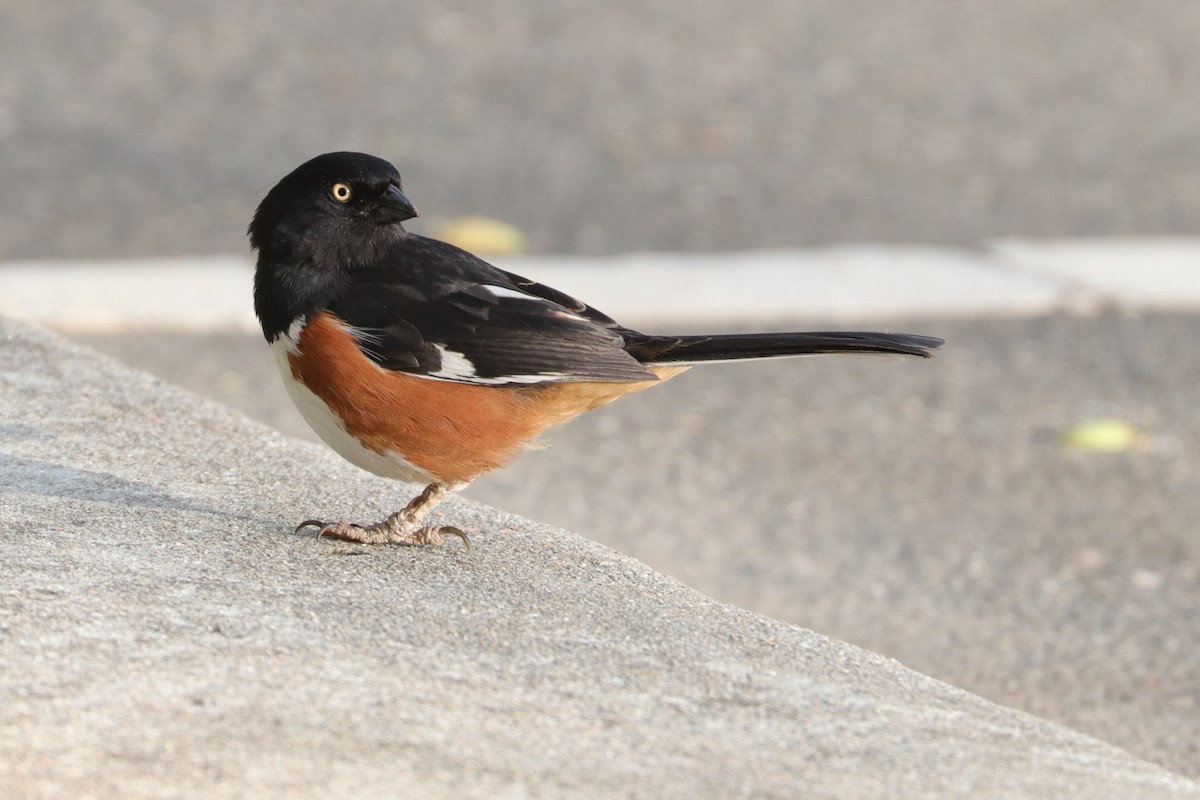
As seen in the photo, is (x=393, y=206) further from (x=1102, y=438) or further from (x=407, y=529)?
(x=1102, y=438)

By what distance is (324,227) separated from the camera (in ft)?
12.2

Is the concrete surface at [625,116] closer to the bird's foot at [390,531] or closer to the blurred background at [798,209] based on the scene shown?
the blurred background at [798,209]

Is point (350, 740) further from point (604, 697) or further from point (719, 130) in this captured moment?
point (719, 130)

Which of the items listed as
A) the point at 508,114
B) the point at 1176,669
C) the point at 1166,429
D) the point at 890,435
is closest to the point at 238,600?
the point at 1176,669

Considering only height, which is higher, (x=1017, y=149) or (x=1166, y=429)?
(x=1017, y=149)

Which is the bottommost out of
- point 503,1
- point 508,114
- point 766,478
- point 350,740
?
point 350,740

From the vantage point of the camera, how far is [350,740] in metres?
2.66

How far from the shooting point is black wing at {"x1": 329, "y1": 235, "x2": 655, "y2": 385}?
3.61 meters

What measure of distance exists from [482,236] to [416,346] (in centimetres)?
473

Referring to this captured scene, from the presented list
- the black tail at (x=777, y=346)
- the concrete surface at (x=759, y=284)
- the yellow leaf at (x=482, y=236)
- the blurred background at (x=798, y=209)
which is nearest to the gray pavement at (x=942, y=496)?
the blurred background at (x=798, y=209)

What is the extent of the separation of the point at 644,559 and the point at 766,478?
899 mm

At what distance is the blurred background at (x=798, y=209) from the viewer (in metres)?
5.32

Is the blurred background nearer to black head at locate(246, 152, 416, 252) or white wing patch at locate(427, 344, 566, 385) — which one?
white wing patch at locate(427, 344, 566, 385)

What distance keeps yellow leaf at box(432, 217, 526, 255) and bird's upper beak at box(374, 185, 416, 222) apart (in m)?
4.36
